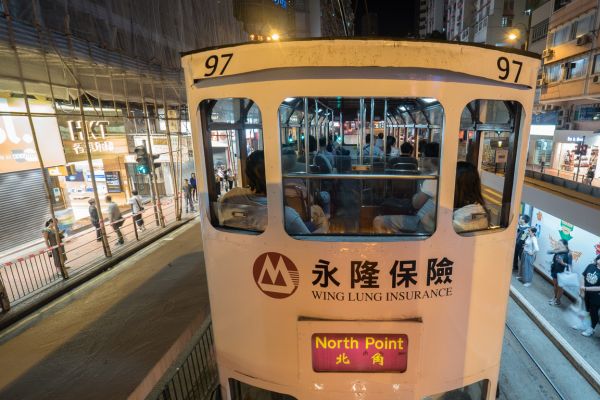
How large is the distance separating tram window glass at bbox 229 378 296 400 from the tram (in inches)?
12.4

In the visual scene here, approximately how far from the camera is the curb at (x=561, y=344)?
622 cm

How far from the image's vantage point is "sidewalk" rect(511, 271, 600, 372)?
696 cm

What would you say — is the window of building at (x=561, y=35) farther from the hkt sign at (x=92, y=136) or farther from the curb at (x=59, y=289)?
the curb at (x=59, y=289)

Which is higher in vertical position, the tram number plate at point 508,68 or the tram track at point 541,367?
the tram number plate at point 508,68

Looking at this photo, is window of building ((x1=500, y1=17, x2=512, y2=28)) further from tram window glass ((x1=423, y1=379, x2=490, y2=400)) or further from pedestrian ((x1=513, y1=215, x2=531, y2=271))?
tram window glass ((x1=423, y1=379, x2=490, y2=400))

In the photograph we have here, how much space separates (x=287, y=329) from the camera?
2.51 metres

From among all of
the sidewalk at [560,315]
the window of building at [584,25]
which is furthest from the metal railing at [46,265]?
the window of building at [584,25]

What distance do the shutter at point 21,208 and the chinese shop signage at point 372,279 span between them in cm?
1056

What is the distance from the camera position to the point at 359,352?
2475mm

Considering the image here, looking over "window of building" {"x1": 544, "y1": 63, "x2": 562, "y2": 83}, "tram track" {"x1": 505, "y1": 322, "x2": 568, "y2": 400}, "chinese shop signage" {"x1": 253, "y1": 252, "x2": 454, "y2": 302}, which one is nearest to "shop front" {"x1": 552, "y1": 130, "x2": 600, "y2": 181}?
"window of building" {"x1": 544, "y1": 63, "x2": 562, "y2": 83}

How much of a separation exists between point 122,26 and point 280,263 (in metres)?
10.4

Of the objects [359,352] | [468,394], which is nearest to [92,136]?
[359,352]

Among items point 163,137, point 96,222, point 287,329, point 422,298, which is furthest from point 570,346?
point 163,137

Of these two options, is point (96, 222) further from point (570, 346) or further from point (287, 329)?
point (570, 346)
